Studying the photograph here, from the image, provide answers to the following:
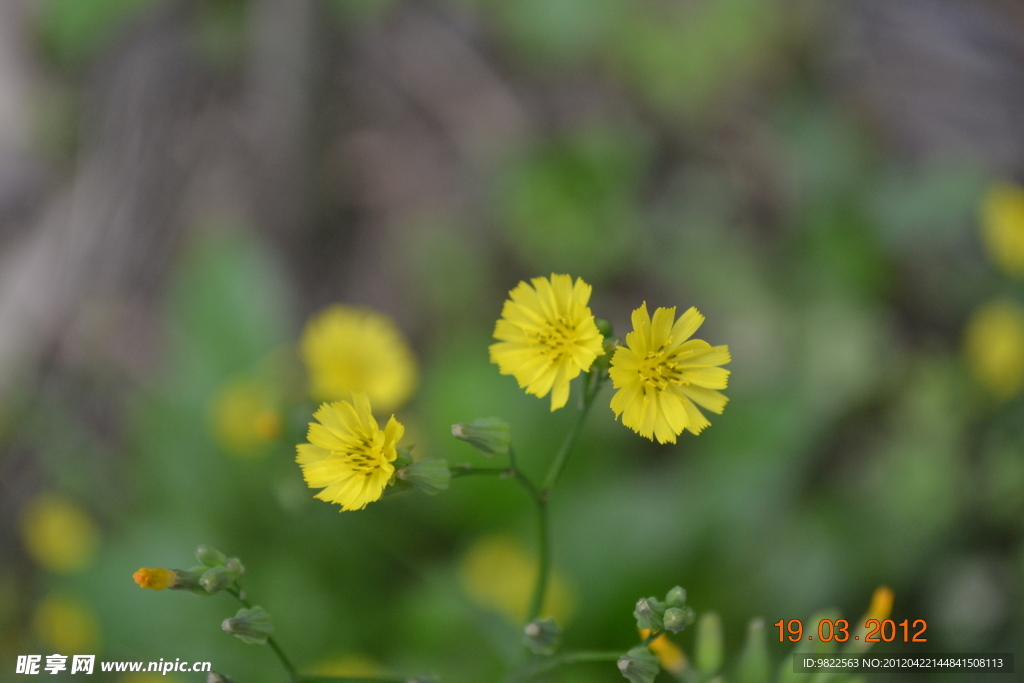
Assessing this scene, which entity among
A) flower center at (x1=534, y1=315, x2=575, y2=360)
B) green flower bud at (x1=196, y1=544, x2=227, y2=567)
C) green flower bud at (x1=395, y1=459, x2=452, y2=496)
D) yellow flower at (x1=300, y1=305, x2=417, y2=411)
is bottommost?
green flower bud at (x1=196, y1=544, x2=227, y2=567)

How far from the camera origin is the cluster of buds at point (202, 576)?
180 centimetres

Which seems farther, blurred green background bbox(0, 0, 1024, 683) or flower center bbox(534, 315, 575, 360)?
blurred green background bbox(0, 0, 1024, 683)

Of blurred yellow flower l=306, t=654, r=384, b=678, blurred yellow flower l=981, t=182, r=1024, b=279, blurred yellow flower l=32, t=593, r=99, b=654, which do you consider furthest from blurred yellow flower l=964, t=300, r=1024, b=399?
blurred yellow flower l=32, t=593, r=99, b=654

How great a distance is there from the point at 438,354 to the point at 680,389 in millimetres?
2447

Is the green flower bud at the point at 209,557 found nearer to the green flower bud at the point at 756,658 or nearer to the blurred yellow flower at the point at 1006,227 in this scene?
the green flower bud at the point at 756,658

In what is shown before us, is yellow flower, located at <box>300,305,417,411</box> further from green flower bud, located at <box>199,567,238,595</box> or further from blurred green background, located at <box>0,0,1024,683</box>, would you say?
green flower bud, located at <box>199,567,238,595</box>

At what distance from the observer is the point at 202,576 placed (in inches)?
72.9

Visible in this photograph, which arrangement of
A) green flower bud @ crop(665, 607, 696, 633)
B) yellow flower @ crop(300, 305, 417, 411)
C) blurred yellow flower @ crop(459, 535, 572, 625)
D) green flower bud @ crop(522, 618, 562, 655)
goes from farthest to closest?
blurred yellow flower @ crop(459, 535, 572, 625), yellow flower @ crop(300, 305, 417, 411), green flower bud @ crop(522, 618, 562, 655), green flower bud @ crop(665, 607, 696, 633)

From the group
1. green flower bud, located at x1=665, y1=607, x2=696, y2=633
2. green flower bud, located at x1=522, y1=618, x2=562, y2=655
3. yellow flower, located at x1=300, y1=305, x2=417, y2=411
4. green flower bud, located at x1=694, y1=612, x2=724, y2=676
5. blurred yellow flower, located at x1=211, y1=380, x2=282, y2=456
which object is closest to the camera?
green flower bud, located at x1=665, y1=607, x2=696, y2=633

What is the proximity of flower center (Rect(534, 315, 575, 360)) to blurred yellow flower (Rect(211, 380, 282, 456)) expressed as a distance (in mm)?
1810

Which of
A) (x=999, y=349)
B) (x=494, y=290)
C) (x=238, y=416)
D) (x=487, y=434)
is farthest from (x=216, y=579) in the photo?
(x=999, y=349)

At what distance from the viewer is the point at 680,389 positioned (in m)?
1.93

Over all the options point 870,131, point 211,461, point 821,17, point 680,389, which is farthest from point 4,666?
point 821,17

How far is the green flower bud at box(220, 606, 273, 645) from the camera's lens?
1842mm
